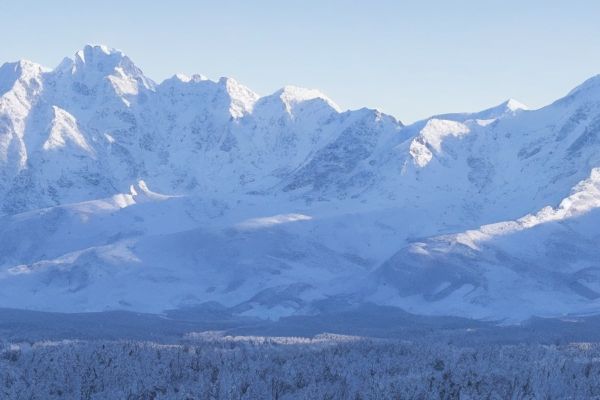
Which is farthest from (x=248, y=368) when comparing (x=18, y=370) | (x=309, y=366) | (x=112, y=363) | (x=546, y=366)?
(x=546, y=366)

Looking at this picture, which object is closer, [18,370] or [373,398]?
[373,398]

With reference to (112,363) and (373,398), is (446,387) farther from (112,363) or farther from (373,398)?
(112,363)

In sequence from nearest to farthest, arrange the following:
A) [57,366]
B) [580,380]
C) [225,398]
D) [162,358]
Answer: [225,398] < [580,380] < [57,366] < [162,358]

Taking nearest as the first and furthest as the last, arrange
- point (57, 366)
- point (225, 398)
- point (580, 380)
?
1. point (225, 398)
2. point (580, 380)
3. point (57, 366)

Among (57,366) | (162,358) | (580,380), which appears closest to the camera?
(580,380)

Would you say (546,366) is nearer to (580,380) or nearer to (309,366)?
(580,380)

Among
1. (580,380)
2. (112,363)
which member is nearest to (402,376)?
(580,380)

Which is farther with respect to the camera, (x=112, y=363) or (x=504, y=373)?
(x=112, y=363)
